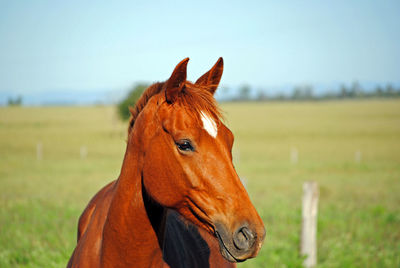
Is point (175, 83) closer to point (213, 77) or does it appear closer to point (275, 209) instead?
point (213, 77)

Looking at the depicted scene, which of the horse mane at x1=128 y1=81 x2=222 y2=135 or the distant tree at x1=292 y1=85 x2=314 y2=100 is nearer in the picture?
the horse mane at x1=128 y1=81 x2=222 y2=135

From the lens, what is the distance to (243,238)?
175 centimetres

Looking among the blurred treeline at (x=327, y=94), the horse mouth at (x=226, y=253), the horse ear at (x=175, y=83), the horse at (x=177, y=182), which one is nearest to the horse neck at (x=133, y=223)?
the horse at (x=177, y=182)

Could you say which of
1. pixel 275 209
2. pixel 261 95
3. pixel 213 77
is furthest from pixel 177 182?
pixel 261 95

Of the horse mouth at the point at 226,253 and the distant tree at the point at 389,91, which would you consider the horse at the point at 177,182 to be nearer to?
the horse mouth at the point at 226,253

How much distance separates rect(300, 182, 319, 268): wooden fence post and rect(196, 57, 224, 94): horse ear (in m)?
3.90

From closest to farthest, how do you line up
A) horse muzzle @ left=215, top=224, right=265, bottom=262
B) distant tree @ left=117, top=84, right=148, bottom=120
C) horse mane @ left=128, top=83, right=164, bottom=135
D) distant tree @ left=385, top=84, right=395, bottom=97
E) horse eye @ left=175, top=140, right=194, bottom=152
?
horse muzzle @ left=215, top=224, right=265, bottom=262 < horse eye @ left=175, top=140, right=194, bottom=152 < horse mane @ left=128, top=83, right=164, bottom=135 < distant tree @ left=117, top=84, right=148, bottom=120 < distant tree @ left=385, top=84, right=395, bottom=97

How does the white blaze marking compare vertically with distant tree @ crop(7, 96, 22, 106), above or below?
above

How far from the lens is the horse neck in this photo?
213 centimetres

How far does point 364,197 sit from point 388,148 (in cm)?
2249

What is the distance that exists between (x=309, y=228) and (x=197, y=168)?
4.28 meters

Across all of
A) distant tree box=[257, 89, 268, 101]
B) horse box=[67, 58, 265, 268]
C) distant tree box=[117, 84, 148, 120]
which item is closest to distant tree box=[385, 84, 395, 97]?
distant tree box=[257, 89, 268, 101]

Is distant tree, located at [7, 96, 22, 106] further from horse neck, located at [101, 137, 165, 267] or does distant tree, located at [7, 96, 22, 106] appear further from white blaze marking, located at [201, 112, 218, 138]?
white blaze marking, located at [201, 112, 218, 138]

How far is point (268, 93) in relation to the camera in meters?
151
